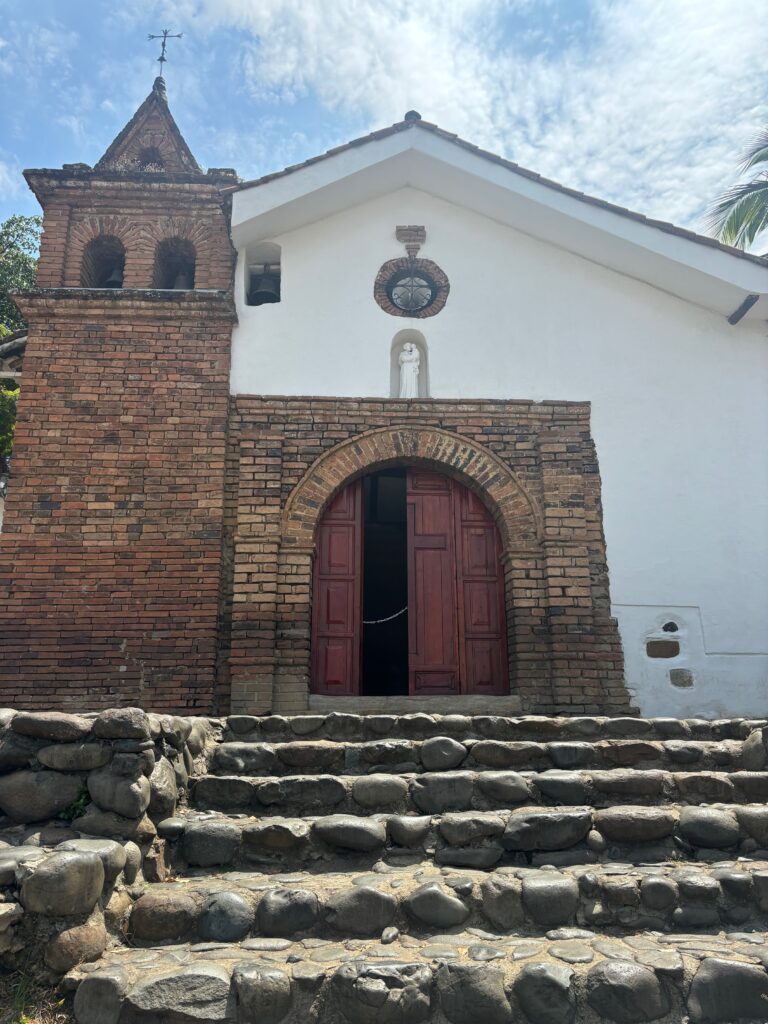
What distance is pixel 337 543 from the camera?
784cm

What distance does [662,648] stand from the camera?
24.2 ft

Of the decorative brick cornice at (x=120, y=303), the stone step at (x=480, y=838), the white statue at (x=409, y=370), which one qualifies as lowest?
the stone step at (x=480, y=838)

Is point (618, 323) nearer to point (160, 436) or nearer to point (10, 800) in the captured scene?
point (160, 436)

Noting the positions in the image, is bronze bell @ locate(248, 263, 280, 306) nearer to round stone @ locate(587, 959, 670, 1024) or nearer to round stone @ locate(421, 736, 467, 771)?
round stone @ locate(421, 736, 467, 771)

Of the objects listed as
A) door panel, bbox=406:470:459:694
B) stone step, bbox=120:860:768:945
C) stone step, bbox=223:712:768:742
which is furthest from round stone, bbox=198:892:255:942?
door panel, bbox=406:470:459:694

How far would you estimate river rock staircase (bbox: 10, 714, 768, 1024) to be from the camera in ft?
9.37

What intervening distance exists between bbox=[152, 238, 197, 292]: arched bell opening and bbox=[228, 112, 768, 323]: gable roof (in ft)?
2.12

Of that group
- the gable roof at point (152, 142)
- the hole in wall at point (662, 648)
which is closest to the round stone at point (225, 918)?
the hole in wall at point (662, 648)

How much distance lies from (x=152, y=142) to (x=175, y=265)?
189 centimetres

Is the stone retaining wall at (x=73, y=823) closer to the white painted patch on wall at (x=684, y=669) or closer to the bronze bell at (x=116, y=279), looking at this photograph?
the white painted patch on wall at (x=684, y=669)

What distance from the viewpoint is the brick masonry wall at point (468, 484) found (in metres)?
7.13

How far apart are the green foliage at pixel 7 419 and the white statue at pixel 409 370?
3.91 m

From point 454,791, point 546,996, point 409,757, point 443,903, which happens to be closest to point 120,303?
point 409,757

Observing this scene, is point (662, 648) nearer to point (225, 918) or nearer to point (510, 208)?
point (510, 208)
